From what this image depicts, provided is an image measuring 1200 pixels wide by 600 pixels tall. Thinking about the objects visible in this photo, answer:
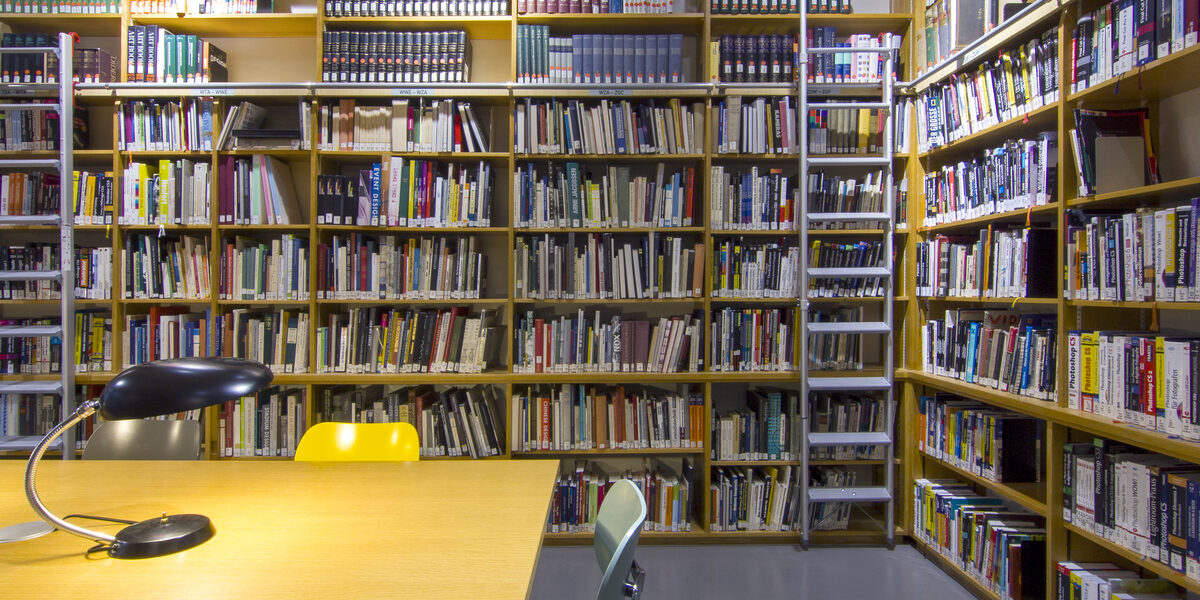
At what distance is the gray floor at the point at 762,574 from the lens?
269 cm

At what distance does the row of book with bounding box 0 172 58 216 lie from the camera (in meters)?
3.19

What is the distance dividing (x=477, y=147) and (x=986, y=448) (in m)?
2.66

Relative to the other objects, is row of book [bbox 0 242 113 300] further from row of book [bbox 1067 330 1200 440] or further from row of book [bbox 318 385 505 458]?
row of book [bbox 1067 330 1200 440]

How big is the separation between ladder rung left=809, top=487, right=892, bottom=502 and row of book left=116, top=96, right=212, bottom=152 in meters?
3.42

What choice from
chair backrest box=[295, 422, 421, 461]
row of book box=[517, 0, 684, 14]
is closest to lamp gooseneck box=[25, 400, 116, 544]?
chair backrest box=[295, 422, 421, 461]

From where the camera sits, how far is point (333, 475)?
1.93m

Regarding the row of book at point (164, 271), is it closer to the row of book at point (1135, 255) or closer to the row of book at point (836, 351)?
the row of book at point (836, 351)

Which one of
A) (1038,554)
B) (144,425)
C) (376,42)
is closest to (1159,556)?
(1038,554)

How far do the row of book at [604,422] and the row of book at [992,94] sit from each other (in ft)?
5.59

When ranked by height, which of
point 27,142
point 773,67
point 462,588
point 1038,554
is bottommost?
point 1038,554

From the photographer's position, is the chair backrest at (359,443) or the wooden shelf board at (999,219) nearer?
the chair backrest at (359,443)

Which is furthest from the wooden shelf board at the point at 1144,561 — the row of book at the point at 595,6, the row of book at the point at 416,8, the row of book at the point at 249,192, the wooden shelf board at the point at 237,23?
the wooden shelf board at the point at 237,23

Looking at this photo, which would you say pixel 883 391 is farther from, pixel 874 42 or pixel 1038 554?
pixel 874 42

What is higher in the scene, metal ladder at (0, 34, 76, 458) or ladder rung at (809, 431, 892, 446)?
metal ladder at (0, 34, 76, 458)
